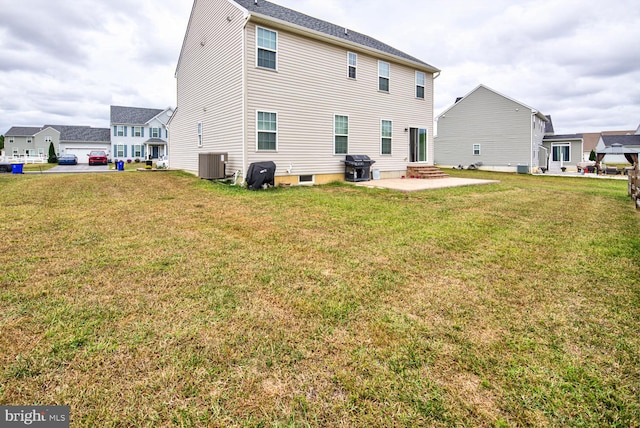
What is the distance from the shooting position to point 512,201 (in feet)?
32.0

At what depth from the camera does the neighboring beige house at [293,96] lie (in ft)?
38.2

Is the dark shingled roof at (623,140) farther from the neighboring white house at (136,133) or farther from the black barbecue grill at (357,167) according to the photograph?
the neighboring white house at (136,133)

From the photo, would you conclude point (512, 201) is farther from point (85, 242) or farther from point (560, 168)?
point (560, 168)

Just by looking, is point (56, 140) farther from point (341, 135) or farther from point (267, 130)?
point (341, 135)

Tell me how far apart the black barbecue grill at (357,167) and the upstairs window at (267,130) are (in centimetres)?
354

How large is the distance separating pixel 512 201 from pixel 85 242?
10575mm

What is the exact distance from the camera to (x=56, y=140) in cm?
5512

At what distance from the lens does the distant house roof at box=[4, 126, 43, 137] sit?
57.2 m

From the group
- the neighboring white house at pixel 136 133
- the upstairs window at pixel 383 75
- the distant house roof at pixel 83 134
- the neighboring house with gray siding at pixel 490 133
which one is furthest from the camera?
the distant house roof at pixel 83 134

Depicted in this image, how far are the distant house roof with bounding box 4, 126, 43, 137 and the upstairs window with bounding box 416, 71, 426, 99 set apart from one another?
6867 centimetres

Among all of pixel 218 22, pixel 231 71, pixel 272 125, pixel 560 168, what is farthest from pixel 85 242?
pixel 560 168

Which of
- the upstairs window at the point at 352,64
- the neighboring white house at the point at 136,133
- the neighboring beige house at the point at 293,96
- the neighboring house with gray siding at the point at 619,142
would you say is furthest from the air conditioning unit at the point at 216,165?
the neighboring house with gray siding at the point at 619,142

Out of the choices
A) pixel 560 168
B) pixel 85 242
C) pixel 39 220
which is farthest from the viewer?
pixel 560 168

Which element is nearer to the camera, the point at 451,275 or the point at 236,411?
the point at 236,411
